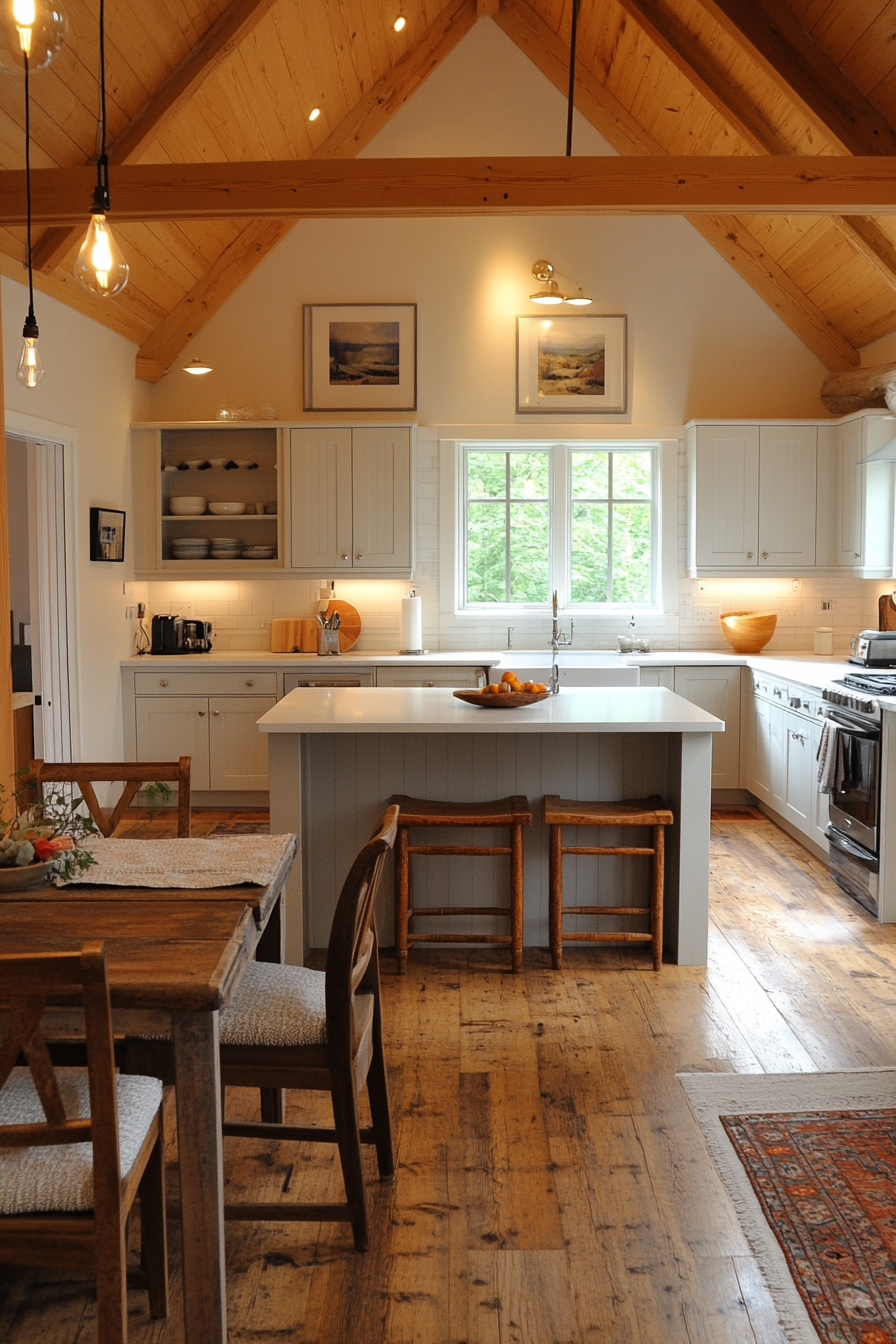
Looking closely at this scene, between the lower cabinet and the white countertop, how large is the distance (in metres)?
2.05

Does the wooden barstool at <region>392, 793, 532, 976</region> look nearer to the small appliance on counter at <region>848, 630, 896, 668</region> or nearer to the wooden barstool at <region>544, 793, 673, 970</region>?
the wooden barstool at <region>544, 793, 673, 970</region>

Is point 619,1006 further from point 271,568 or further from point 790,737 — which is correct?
point 271,568

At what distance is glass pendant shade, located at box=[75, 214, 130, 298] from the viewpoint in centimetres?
241

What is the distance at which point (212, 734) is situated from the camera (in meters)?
6.74

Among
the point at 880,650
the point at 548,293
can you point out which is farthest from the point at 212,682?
the point at 880,650

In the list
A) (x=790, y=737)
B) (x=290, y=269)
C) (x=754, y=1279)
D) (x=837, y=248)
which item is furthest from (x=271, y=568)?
(x=754, y=1279)

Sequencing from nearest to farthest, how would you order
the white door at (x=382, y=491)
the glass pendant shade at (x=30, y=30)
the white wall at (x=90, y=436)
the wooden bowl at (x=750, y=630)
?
the glass pendant shade at (x=30, y=30) < the white wall at (x=90, y=436) < the white door at (x=382, y=491) < the wooden bowl at (x=750, y=630)

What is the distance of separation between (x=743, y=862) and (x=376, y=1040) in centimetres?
335

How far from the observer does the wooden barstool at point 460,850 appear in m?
3.96

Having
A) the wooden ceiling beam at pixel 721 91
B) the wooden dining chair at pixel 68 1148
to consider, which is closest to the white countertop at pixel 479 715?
the wooden dining chair at pixel 68 1148

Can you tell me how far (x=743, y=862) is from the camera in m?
5.55

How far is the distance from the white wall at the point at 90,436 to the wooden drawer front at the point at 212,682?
0.71 ft

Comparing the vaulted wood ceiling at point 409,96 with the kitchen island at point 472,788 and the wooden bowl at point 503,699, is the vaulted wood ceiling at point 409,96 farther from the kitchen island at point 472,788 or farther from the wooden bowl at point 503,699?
the kitchen island at point 472,788

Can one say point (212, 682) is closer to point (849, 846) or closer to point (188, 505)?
point (188, 505)
